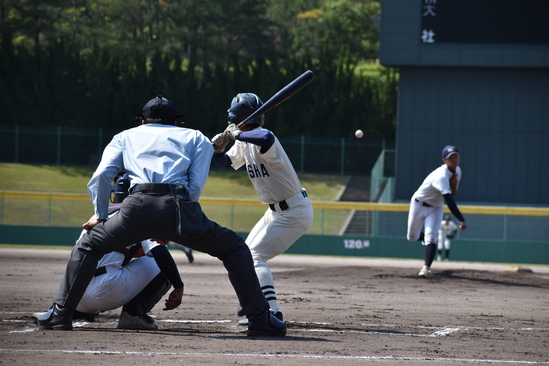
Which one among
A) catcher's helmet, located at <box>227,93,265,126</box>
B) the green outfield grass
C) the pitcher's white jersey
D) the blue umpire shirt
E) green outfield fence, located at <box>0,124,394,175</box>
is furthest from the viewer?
green outfield fence, located at <box>0,124,394,175</box>

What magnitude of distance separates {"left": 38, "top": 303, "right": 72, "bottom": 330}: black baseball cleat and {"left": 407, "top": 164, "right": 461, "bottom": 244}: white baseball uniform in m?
6.68

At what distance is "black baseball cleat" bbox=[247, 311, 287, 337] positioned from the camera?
5.53 metres

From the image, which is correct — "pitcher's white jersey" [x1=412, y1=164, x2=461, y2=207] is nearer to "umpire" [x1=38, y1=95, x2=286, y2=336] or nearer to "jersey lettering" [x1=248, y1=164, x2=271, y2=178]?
"jersey lettering" [x1=248, y1=164, x2=271, y2=178]

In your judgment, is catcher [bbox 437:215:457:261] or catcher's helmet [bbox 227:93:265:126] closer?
catcher's helmet [bbox 227:93:265:126]

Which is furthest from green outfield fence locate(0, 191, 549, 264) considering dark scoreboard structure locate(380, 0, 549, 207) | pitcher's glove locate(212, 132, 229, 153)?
pitcher's glove locate(212, 132, 229, 153)

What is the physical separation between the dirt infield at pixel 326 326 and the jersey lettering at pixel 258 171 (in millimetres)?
1329

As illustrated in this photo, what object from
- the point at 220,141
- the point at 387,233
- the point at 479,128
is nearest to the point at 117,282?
the point at 220,141

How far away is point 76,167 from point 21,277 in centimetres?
2408

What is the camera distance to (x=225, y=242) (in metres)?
5.33

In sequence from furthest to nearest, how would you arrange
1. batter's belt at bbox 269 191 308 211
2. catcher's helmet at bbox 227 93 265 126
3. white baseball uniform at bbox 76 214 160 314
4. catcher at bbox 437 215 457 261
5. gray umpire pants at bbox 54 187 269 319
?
catcher at bbox 437 215 457 261
catcher's helmet at bbox 227 93 265 126
batter's belt at bbox 269 191 308 211
white baseball uniform at bbox 76 214 160 314
gray umpire pants at bbox 54 187 269 319

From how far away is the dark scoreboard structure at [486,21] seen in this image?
65.6 feet

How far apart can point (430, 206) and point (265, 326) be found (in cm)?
616

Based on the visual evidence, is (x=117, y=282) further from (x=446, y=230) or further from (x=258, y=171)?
(x=446, y=230)

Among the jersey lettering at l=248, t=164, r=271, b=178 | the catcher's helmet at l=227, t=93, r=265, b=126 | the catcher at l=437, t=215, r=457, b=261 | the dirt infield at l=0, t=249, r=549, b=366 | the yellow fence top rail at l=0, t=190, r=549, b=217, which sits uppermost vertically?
the catcher's helmet at l=227, t=93, r=265, b=126
